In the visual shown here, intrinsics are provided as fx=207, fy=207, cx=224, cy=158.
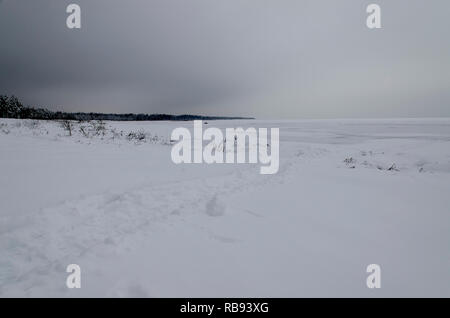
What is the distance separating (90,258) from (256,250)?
2141 mm

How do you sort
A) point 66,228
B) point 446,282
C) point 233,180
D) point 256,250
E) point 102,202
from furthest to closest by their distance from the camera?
point 233,180, point 102,202, point 66,228, point 256,250, point 446,282

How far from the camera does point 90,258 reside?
102 inches

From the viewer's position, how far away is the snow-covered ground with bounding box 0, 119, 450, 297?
91.5 inches

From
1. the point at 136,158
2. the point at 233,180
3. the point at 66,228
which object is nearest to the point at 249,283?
the point at 66,228

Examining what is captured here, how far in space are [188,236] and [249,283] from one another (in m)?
1.20

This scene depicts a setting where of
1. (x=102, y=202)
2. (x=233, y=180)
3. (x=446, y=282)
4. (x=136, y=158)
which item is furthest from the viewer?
(x=136, y=158)

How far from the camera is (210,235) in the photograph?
3238mm

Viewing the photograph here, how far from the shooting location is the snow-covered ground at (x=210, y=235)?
2.32 meters
